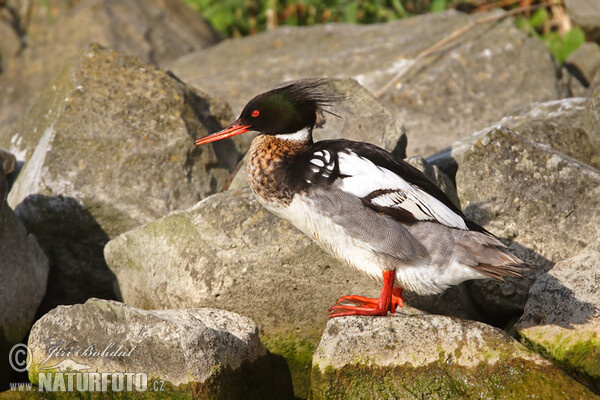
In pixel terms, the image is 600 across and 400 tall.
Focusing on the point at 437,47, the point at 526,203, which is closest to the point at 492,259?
the point at 526,203

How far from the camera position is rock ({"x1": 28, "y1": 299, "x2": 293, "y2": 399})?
10.8ft

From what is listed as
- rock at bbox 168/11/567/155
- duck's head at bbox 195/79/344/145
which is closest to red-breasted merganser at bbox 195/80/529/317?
duck's head at bbox 195/79/344/145

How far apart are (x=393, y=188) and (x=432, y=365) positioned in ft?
2.99

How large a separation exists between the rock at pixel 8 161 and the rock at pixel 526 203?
3.34 m

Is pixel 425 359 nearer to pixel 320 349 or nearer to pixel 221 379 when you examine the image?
pixel 320 349

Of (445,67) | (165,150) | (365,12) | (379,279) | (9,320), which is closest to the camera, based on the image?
(379,279)

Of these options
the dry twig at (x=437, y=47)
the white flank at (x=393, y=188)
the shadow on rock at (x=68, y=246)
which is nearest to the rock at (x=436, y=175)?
the white flank at (x=393, y=188)

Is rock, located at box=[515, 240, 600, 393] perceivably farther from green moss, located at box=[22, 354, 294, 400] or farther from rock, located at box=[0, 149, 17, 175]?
rock, located at box=[0, 149, 17, 175]

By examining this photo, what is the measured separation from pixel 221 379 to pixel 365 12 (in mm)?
6939

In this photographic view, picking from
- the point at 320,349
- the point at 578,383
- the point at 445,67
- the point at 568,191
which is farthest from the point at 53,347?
the point at 445,67

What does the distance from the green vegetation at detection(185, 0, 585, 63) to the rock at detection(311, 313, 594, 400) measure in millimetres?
6288

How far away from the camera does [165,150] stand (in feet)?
16.1

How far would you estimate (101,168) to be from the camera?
15.8 feet

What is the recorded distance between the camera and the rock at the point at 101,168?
4.78 m
